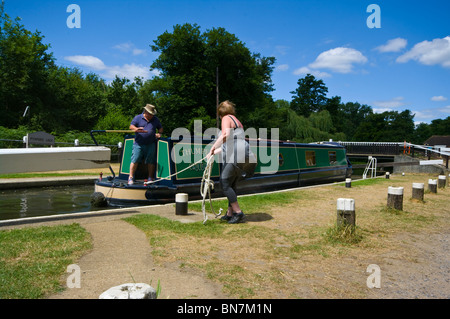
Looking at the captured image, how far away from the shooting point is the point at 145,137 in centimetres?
740

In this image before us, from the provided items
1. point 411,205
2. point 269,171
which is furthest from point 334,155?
point 411,205

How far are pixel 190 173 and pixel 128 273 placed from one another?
17.8 ft

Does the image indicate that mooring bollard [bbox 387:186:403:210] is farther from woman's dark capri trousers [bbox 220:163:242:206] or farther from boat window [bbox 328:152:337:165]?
boat window [bbox 328:152:337:165]

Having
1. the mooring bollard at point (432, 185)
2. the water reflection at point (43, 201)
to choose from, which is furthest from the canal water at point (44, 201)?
the mooring bollard at point (432, 185)

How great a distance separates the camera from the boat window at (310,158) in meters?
12.9

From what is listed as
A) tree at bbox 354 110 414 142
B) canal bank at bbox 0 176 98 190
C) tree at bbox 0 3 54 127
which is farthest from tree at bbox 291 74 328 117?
canal bank at bbox 0 176 98 190

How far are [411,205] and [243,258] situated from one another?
5334mm

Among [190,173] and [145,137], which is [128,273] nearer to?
[145,137]

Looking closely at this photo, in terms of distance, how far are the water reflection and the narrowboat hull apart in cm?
101

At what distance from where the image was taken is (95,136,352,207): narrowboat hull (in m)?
7.72

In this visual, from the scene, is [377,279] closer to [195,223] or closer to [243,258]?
[243,258]

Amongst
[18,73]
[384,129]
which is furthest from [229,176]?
[384,129]

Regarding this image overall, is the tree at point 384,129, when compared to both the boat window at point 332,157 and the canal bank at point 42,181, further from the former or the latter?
the canal bank at point 42,181
